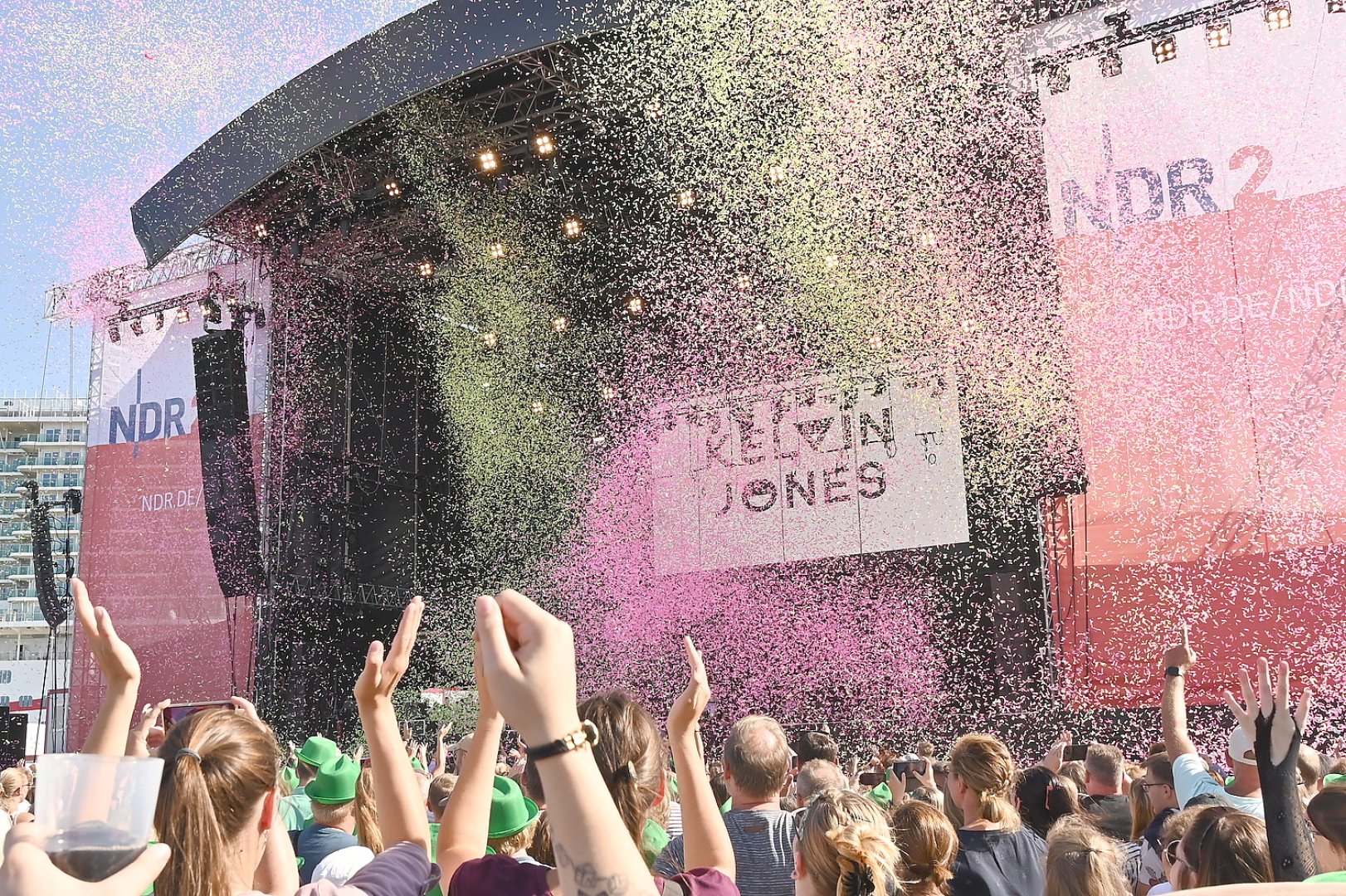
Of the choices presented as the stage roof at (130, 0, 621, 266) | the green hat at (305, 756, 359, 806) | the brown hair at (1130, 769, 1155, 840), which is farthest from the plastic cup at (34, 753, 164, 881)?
the stage roof at (130, 0, 621, 266)

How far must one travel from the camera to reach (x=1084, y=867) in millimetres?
2141

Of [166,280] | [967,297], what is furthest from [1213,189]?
[166,280]

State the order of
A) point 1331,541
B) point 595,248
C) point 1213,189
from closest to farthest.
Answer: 1. point 1331,541
2. point 1213,189
3. point 595,248

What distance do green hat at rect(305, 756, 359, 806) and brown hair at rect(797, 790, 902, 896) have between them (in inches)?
66.0

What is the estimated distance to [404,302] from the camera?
1375 cm

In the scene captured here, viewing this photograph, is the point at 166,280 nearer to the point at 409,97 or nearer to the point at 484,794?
the point at 409,97

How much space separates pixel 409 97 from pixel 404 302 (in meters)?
3.74

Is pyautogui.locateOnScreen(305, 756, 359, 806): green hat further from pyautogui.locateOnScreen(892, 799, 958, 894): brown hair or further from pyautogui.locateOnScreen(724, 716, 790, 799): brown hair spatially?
pyautogui.locateOnScreen(892, 799, 958, 894): brown hair

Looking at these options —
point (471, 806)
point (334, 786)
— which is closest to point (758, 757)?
point (471, 806)

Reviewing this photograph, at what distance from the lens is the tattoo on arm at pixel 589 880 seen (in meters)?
0.83

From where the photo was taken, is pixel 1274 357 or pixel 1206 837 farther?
pixel 1274 357

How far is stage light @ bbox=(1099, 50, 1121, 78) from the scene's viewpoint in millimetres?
9062

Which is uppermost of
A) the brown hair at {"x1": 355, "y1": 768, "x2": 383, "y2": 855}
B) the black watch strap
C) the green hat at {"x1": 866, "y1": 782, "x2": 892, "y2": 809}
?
the black watch strap

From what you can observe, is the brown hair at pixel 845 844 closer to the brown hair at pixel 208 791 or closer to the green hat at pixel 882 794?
the brown hair at pixel 208 791
